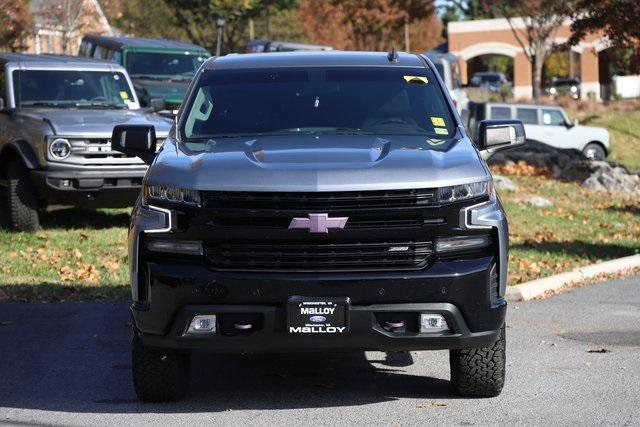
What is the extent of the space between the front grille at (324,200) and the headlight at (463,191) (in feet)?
0.20

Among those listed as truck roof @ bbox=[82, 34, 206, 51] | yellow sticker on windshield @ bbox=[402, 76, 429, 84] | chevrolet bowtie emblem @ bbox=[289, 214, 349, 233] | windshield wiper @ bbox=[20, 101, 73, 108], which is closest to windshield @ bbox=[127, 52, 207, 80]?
truck roof @ bbox=[82, 34, 206, 51]

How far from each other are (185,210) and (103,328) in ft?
10.4

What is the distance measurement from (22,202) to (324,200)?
27.8 feet

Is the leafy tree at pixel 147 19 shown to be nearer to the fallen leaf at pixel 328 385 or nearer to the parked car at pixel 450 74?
the parked car at pixel 450 74

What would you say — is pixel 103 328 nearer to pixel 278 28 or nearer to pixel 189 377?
pixel 189 377

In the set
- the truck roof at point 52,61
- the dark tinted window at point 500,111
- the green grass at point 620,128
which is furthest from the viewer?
the green grass at point 620,128

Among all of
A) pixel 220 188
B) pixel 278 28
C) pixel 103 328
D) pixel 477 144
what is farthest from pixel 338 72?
pixel 278 28

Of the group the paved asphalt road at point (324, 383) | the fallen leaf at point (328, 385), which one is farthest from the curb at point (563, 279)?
the fallen leaf at point (328, 385)

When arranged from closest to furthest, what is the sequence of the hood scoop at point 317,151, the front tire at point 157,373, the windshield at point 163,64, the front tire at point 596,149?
the hood scoop at point 317,151
the front tire at point 157,373
the windshield at point 163,64
the front tire at point 596,149

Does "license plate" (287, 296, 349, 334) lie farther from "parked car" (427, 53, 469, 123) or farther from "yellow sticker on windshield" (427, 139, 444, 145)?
"parked car" (427, 53, 469, 123)

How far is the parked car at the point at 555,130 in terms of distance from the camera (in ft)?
114

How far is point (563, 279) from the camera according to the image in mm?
11617

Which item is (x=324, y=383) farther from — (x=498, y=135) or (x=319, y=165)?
(x=498, y=135)

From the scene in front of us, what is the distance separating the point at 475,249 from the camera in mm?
6379
